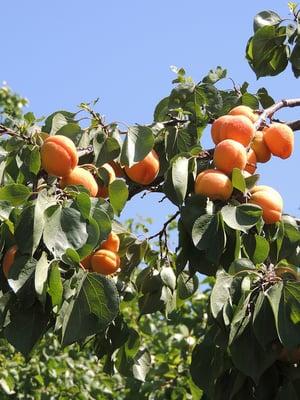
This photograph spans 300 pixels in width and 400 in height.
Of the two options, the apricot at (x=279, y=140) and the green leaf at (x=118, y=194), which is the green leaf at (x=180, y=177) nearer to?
the green leaf at (x=118, y=194)

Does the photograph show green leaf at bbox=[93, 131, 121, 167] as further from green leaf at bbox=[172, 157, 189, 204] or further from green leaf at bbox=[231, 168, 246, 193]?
green leaf at bbox=[231, 168, 246, 193]

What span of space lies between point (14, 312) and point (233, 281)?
418 millimetres

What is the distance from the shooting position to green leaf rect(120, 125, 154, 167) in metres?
1.73

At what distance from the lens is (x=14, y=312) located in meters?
1.52

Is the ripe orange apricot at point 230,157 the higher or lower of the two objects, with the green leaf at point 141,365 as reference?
higher

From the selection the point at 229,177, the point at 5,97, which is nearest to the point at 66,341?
the point at 229,177

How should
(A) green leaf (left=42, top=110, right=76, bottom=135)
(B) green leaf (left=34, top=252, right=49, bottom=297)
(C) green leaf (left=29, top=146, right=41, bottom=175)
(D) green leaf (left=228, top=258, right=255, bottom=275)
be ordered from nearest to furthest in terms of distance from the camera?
(B) green leaf (left=34, top=252, right=49, bottom=297)
(D) green leaf (left=228, top=258, right=255, bottom=275)
(C) green leaf (left=29, top=146, right=41, bottom=175)
(A) green leaf (left=42, top=110, right=76, bottom=135)

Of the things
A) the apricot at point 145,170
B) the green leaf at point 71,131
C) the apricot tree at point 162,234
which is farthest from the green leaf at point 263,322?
the green leaf at point 71,131

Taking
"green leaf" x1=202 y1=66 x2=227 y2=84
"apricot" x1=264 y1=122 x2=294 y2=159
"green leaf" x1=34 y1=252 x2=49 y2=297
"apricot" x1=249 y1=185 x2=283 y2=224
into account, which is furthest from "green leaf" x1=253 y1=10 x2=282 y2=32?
"green leaf" x1=34 y1=252 x2=49 y2=297

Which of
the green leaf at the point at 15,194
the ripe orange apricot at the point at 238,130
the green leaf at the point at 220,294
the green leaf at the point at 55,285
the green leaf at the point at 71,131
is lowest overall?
the green leaf at the point at 220,294

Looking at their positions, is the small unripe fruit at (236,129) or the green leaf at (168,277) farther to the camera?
the green leaf at (168,277)

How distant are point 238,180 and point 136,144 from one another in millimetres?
286

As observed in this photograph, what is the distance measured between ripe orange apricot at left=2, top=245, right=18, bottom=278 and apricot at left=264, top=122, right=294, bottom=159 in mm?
623

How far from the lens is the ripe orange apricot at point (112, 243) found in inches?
68.8
